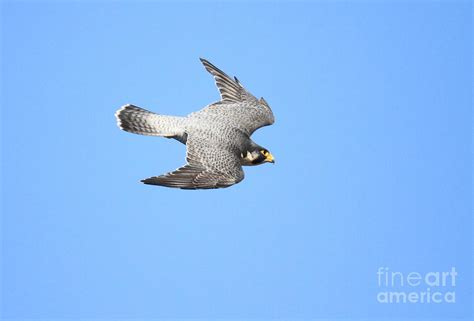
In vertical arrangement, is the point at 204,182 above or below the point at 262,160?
below

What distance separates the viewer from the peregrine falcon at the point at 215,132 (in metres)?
10.3

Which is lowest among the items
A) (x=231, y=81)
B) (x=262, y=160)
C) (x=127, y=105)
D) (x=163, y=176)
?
(x=163, y=176)

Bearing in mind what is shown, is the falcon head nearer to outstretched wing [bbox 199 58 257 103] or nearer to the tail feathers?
the tail feathers

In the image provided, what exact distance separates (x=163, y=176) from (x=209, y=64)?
3419 mm

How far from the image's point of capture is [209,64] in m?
13.0

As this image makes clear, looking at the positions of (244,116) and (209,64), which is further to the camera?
(209,64)

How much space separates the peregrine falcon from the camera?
33.8 ft

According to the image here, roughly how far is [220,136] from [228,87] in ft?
6.20

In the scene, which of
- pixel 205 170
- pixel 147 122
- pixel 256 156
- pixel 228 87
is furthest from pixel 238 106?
pixel 205 170

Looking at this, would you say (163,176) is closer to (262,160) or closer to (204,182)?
(204,182)

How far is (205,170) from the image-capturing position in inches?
410

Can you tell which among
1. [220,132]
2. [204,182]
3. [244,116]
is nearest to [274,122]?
[244,116]

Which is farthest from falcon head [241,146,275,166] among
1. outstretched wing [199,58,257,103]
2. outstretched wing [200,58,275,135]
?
outstretched wing [199,58,257,103]

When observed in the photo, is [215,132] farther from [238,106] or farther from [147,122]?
[238,106]
